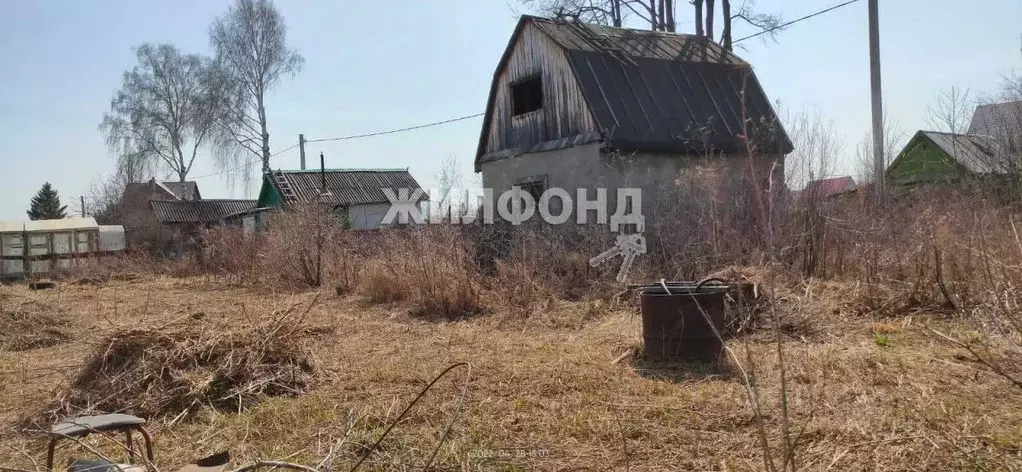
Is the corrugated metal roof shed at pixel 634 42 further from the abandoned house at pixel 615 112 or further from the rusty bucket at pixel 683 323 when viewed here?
A: the rusty bucket at pixel 683 323

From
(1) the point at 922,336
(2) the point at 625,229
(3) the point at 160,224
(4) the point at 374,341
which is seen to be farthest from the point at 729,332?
(3) the point at 160,224

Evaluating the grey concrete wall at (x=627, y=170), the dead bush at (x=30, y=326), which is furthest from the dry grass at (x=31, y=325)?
the grey concrete wall at (x=627, y=170)

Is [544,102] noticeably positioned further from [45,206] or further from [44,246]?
[45,206]

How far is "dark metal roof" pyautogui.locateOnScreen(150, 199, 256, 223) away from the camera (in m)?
35.7

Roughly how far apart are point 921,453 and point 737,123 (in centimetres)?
1161

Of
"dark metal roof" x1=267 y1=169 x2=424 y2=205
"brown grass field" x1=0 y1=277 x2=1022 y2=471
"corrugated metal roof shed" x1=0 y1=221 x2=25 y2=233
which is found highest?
"dark metal roof" x1=267 y1=169 x2=424 y2=205

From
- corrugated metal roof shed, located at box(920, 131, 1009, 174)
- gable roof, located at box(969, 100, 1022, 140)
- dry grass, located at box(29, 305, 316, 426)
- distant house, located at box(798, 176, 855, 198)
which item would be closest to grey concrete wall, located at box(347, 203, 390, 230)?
distant house, located at box(798, 176, 855, 198)

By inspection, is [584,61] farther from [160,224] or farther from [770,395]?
[160,224]

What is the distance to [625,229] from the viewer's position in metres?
11.7

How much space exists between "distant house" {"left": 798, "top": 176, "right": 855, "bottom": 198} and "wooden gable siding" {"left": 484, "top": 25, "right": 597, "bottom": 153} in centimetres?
451

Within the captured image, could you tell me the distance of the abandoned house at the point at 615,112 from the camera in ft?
41.6

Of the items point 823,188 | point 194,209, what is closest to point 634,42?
point 823,188

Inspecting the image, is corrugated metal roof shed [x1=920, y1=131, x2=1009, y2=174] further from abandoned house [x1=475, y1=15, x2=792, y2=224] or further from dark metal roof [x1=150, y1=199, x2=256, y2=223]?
dark metal roof [x1=150, y1=199, x2=256, y2=223]

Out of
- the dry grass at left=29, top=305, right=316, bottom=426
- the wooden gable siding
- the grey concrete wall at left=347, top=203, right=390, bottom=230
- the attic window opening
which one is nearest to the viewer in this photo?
the dry grass at left=29, top=305, right=316, bottom=426
